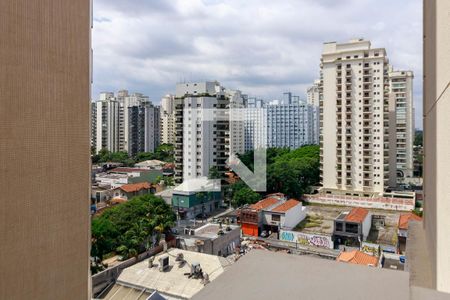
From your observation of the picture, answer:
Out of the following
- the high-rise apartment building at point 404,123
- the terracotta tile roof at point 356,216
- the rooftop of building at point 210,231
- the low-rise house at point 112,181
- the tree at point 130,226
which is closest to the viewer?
the tree at point 130,226

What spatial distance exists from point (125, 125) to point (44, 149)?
2254 cm

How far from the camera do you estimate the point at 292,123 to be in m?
26.4

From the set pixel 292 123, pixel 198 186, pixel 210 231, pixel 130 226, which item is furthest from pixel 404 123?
pixel 130 226

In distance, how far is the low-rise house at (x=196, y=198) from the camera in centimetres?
1181

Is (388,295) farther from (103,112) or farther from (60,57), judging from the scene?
(103,112)

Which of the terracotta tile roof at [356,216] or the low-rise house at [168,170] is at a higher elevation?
the low-rise house at [168,170]

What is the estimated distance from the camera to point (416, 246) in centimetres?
183

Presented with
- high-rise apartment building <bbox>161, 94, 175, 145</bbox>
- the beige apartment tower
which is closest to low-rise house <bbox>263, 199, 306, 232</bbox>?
the beige apartment tower

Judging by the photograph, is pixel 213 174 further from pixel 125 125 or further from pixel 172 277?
pixel 125 125

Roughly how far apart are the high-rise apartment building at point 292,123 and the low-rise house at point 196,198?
43.9ft

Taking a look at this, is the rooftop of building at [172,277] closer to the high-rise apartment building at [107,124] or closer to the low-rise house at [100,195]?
the low-rise house at [100,195]

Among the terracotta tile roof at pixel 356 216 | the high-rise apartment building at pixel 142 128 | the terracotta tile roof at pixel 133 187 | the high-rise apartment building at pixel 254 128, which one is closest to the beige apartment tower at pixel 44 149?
the terracotta tile roof at pixel 356 216

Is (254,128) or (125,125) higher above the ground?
(125,125)

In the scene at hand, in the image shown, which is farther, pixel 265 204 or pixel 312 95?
pixel 312 95
